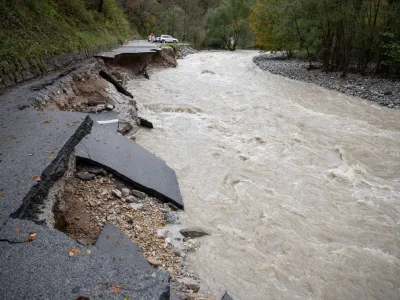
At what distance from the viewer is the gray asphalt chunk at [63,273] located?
2.19 m

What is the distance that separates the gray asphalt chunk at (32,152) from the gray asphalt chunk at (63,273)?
21.5 inches

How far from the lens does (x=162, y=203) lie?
15.9 ft

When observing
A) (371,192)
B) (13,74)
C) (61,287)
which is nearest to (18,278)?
(61,287)

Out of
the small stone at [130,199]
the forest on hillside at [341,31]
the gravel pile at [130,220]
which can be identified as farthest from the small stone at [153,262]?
the forest on hillside at [341,31]

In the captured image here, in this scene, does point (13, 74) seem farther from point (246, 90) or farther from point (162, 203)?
point (246, 90)

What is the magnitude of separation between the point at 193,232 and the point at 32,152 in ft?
8.78

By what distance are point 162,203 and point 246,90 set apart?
1204 cm

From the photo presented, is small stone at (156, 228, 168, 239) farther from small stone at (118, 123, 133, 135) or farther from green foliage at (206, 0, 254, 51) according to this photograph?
green foliage at (206, 0, 254, 51)

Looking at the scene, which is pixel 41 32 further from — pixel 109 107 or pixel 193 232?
pixel 193 232

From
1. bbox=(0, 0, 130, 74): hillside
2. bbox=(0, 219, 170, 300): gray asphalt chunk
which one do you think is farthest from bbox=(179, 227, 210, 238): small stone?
bbox=(0, 0, 130, 74): hillside

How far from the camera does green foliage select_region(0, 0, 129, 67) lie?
30.1ft

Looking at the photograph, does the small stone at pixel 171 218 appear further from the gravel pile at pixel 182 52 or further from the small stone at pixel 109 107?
the gravel pile at pixel 182 52

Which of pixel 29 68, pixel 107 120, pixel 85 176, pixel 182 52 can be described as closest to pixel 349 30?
pixel 107 120

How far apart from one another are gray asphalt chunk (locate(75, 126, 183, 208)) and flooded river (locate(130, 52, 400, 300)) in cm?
47
